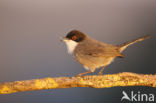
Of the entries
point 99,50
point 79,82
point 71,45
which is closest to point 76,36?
point 71,45

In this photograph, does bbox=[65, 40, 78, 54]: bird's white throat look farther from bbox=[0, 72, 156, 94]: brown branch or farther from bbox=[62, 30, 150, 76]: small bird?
bbox=[0, 72, 156, 94]: brown branch

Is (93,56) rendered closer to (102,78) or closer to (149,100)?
(102,78)

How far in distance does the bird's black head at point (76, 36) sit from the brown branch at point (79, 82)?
34cm

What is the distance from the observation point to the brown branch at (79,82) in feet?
5.72

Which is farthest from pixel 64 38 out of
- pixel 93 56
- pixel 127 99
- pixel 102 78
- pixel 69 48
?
pixel 127 99

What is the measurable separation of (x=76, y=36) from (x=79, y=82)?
15.7 inches

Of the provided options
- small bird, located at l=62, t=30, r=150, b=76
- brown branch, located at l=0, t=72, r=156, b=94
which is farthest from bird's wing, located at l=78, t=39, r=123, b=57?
brown branch, located at l=0, t=72, r=156, b=94

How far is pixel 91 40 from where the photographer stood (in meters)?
2.05

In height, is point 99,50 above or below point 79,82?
above

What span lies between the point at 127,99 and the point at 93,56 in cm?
43

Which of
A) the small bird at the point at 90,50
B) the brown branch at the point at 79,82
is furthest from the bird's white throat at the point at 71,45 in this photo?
the brown branch at the point at 79,82

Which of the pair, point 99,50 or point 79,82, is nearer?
point 79,82

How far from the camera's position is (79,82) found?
181 centimetres

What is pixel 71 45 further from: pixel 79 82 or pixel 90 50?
pixel 79 82
